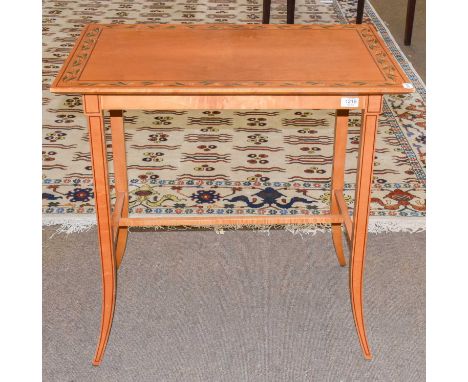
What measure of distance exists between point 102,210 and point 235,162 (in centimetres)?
136

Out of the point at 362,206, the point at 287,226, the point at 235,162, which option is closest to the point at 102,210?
the point at 362,206

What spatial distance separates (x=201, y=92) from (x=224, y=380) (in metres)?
0.83

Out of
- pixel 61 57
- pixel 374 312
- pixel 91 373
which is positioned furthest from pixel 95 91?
pixel 61 57

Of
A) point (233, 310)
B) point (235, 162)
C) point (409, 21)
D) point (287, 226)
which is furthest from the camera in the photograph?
point (409, 21)

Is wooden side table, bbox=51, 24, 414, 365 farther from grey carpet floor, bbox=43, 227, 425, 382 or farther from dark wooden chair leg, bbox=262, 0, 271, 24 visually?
dark wooden chair leg, bbox=262, 0, 271, 24

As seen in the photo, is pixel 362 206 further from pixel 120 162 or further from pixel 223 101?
pixel 120 162

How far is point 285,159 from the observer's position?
324 centimetres

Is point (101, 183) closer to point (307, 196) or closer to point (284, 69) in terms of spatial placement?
point (284, 69)

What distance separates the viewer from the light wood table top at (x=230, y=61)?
5.57ft

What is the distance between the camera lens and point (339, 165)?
7.75ft

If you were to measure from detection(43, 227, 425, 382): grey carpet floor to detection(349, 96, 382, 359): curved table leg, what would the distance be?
102mm

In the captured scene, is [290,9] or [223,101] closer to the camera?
[223,101]

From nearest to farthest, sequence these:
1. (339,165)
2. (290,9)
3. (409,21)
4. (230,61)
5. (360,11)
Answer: (230,61) → (339,165) → (290,9) → (409,21) → (360,11)

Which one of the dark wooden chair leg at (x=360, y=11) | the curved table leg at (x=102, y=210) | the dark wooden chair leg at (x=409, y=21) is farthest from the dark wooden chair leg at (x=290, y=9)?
the curved table leg at (x=102, y=210)
